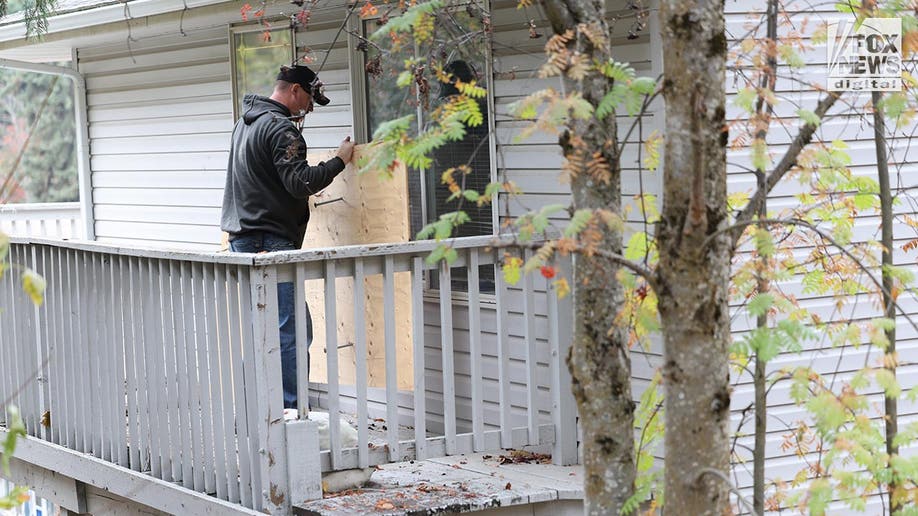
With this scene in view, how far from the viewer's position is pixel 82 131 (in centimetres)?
1135

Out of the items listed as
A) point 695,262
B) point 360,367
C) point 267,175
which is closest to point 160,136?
point 267,175

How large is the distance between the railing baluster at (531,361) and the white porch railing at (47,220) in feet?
22.9

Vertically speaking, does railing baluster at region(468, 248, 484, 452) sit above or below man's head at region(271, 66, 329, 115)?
below

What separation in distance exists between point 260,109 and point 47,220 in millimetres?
6065

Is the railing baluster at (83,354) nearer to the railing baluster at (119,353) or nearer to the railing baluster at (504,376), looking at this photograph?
the railing baluster at (119,353)

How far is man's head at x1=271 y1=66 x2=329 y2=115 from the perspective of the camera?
6.94 metres

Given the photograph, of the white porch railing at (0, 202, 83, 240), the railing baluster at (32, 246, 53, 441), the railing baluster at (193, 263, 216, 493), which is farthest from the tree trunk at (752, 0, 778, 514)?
the white porch railing at (0, 202, 83, 240)

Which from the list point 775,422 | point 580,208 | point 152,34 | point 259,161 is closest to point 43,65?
point 152,34

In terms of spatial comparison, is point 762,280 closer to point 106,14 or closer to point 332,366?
point 332,366

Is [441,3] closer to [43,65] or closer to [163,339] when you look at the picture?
[163,339]

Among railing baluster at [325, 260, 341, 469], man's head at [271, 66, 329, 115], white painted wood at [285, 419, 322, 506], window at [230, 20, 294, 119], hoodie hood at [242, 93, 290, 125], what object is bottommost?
white painted wood at [285, 419, 322, 506]

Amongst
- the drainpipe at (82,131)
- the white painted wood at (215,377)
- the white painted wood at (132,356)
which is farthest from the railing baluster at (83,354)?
the drainpipe at (82,131)

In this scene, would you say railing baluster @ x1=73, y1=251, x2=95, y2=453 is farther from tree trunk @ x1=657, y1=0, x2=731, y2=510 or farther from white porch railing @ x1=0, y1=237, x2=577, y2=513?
tree trunk @ x1=657, y1=0, x2=731, y2=510

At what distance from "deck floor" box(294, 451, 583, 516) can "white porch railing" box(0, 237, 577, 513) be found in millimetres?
155
